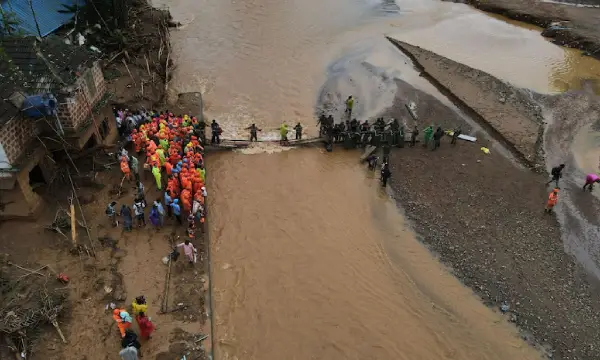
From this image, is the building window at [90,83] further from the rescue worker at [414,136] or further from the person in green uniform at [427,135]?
the person in green uniform at [427,135]

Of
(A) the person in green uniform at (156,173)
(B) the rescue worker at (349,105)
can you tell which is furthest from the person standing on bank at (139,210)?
(B) the rescue worker at (349,105)

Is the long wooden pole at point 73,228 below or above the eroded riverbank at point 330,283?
above

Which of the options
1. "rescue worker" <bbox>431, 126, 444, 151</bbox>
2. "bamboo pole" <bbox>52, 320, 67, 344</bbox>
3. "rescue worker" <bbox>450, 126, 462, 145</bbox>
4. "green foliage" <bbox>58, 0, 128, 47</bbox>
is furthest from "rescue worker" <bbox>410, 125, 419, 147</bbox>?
"green foliage" <bbox>58, 0, 128, 47</bbox>

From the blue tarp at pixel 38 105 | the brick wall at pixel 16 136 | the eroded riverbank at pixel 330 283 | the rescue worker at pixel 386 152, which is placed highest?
the blue tarp at pixel 38 105

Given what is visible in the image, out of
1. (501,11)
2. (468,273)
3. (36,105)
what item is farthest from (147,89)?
(501,11)

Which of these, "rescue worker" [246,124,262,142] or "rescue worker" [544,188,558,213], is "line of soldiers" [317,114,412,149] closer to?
"rescue worker" [246,124,262,142]

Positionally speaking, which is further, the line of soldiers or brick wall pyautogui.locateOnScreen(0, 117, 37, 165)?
the line of soldiers
